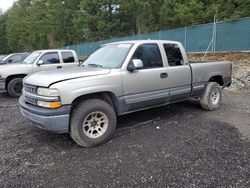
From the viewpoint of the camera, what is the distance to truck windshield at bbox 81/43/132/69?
465cm

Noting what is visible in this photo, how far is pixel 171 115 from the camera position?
6000 mm

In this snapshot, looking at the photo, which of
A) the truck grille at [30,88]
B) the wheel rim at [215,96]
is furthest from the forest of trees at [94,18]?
the truck grille at [30,88]

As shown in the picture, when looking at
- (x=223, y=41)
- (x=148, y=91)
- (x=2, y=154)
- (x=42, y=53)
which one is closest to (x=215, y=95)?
(x=148, y=91)

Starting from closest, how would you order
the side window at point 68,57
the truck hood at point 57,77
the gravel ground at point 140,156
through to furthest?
the gravel ground at point 140,156, the truck hood at point 57,77, the side window at point 68,57

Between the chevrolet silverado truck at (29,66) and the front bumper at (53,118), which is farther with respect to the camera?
the chevrolet silverado truck at (29,66)

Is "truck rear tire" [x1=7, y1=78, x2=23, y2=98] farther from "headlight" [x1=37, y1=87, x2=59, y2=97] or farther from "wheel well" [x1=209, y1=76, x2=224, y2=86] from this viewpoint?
"wheel well" [x1=209, y1=76, x2=224, y2=86]

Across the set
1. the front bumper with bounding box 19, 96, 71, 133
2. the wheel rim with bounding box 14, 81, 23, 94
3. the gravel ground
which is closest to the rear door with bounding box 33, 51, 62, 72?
the wheel rim with bounding box 14, 81, 23, 94

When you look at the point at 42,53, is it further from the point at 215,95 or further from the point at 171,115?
the point at 215,95

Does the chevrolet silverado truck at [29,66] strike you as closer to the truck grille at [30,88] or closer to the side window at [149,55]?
the truck grille at [30,88]

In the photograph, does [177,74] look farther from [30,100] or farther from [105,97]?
[30,100]

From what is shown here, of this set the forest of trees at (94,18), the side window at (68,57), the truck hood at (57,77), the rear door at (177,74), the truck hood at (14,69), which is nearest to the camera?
the truck hood at (57,77)

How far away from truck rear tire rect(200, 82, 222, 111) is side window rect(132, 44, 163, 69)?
1910 millimetres

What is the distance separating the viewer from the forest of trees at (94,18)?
20.2m

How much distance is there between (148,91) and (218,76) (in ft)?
9.31
